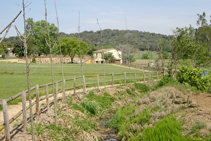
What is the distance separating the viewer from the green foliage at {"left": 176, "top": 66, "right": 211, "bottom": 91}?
58.1 ft

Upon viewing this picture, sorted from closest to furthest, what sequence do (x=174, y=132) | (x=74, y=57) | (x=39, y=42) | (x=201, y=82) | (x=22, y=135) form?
(x=22, y=135)
(x=174, y=132)
(x=201, y=82)
(x=39, y=42)
(x=74, y=57)

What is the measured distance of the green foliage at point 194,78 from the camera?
17.7 metres

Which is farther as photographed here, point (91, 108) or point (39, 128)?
point (91, 108)

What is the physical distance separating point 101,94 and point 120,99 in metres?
2.14

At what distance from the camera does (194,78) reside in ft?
64.6

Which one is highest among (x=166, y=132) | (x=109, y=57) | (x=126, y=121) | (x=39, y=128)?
(x=109, y=57)

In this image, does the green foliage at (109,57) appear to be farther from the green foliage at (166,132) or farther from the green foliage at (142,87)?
the green foliage at (166,132)

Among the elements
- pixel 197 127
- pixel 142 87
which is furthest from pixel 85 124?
pixel 142 87

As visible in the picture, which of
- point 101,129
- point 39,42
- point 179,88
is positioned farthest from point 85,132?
point 39,42

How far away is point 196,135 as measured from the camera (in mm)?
8109

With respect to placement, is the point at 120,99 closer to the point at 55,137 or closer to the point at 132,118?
the point at 132,118

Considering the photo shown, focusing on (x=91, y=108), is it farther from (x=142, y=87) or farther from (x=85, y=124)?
(x=142, y=87)

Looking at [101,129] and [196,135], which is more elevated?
[196,135]

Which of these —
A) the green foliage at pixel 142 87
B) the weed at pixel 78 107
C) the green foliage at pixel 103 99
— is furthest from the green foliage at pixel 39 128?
the green foliage at pixel 142 87
